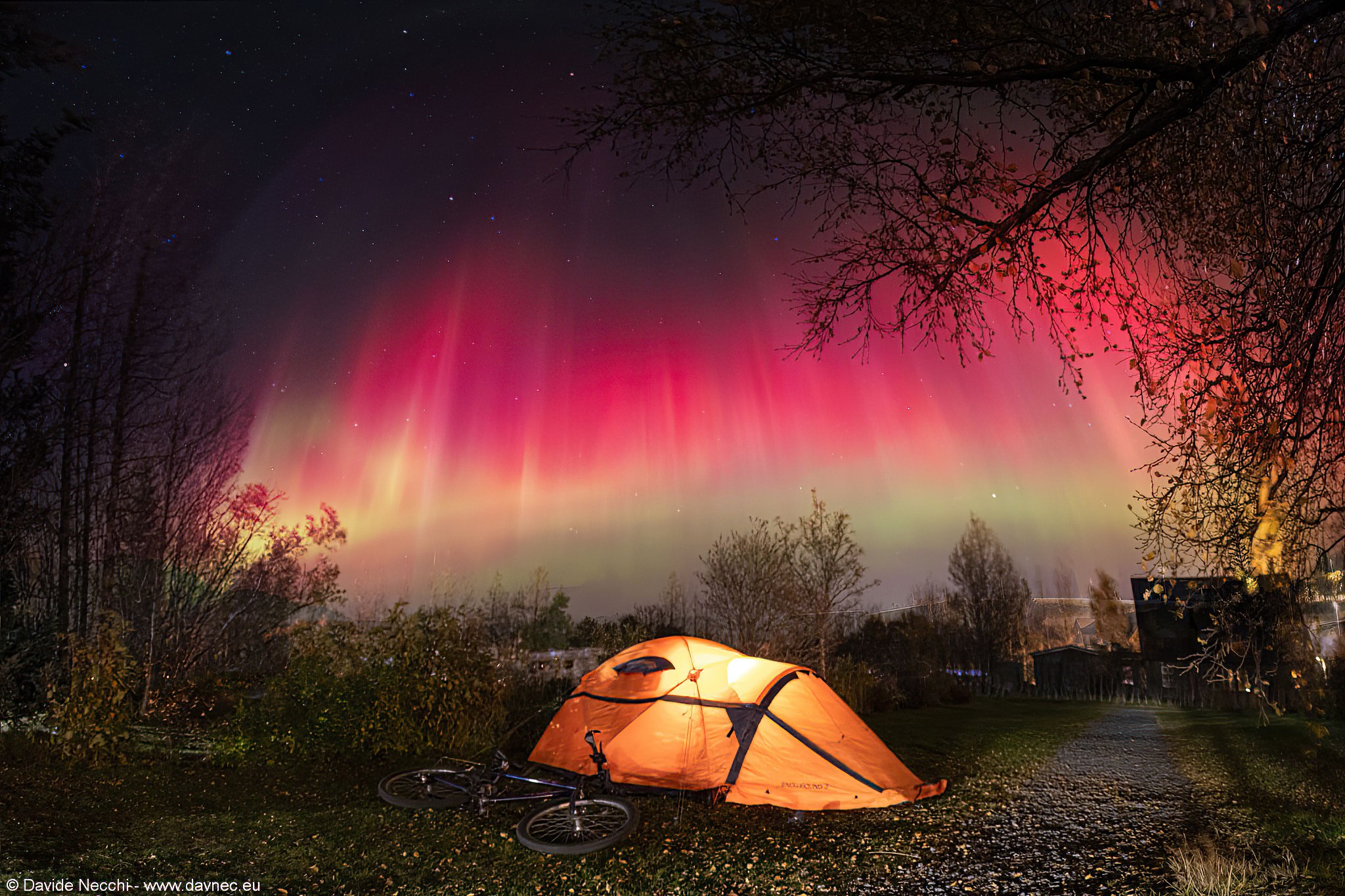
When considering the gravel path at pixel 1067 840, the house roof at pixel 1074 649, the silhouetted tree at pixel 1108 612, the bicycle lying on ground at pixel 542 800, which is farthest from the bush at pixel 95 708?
the silhouetted tree at pixel 1108 612

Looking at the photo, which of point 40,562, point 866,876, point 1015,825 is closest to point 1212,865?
point 1015,825

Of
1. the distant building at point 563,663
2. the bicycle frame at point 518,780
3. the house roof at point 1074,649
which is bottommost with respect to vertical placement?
the house roof at point 1074,649

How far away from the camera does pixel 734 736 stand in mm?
7309

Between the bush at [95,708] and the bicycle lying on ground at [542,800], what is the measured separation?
13.2 feet

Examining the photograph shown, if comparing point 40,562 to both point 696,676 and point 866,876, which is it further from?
point 866,876

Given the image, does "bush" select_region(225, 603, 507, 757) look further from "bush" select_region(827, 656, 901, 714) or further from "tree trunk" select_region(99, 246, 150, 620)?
"bush" select_region(827, 656, 901, 714)

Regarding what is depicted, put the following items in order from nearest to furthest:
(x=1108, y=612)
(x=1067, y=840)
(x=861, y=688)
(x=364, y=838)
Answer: (x=364, y=838), (x=1067, y=840), (x=861, y=688), (x=1108, y=612)

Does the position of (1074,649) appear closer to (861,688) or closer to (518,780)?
(861,688)

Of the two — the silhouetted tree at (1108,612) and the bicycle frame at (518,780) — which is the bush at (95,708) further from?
the silhouetted tree at (1108,612)

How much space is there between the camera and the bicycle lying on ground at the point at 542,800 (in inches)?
230


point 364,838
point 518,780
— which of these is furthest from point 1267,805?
point 364,838

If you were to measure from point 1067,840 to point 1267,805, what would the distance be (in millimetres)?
3414

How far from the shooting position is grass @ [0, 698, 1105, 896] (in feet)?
16.9

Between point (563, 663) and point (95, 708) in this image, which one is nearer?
point (95, 708)
